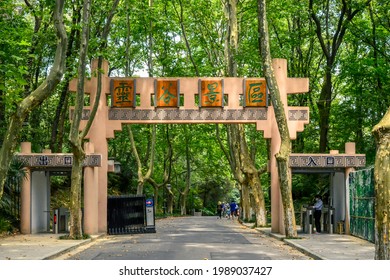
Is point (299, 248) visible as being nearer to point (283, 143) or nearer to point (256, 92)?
point (283, 143)

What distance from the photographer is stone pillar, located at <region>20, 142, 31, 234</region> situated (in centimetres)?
2747

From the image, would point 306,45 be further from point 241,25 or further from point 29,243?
point 29,243

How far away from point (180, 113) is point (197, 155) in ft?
132

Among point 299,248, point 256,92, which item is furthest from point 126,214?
point 299,248

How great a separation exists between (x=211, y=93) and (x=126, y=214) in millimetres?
6078

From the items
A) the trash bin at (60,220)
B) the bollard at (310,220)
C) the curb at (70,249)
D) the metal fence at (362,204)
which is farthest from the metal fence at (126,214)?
the metal fence at (362,204)

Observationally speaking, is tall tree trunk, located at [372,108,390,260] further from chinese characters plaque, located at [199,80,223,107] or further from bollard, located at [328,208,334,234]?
bollard, located at [328,208,334,234]

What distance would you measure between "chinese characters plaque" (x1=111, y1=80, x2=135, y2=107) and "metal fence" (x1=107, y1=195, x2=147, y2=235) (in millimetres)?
3826

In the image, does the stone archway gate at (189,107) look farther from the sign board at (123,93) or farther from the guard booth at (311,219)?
the guard booth at (311,219)

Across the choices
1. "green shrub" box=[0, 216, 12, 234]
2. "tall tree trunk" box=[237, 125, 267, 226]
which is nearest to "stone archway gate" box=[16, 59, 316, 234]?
"green shrub" box=[0, 216, 12, 234]

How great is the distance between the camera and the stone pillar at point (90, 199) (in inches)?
1053

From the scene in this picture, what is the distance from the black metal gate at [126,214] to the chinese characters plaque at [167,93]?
160 inches

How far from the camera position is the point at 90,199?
26.9m

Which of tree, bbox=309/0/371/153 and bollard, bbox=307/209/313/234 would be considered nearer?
bollard, bbox=307/209/313/234
